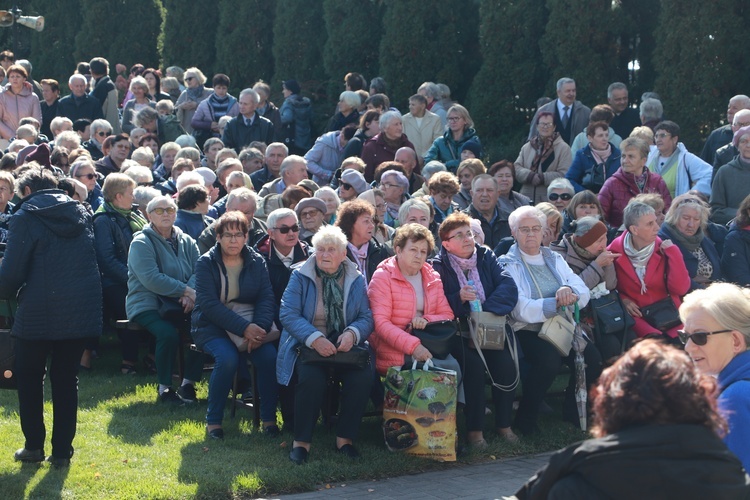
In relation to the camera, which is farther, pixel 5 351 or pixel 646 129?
pixel 646 129

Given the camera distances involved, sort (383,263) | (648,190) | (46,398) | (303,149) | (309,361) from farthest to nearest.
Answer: (303,149) → (648,190) → (46,398) → (383,263) → (309,361)

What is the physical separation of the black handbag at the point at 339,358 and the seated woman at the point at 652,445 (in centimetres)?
421

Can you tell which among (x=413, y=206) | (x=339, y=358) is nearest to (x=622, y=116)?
(x=413, y=206)

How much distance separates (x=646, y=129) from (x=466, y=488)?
5740mm

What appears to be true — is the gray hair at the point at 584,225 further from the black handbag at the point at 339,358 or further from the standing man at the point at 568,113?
the standing man at the point at 568,113

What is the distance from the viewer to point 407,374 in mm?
7539

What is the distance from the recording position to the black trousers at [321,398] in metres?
7.40

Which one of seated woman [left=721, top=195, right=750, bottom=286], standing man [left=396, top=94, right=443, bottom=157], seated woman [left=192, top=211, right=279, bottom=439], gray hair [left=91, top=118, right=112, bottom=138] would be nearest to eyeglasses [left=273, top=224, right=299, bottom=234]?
seated woman [left=192, top=211, right=279, bottom=439]

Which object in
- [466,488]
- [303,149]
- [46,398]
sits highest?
[303,149]

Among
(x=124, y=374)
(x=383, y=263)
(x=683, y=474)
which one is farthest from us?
(x=124, y=374)

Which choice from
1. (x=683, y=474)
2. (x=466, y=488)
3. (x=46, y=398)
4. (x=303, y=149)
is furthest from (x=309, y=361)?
(x=303, y=149)

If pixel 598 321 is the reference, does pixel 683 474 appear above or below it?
below

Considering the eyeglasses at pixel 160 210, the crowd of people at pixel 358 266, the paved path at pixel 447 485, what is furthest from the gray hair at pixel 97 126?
the paved path at pixel 447 485

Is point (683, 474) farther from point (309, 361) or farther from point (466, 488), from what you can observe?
point (309, 361)
